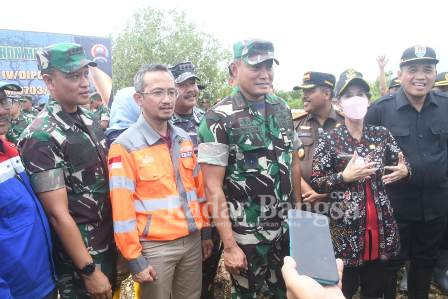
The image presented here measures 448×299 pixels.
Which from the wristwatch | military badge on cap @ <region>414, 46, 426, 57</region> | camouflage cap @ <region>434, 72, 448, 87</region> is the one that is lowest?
the wristwatch

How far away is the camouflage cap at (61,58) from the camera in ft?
7.01

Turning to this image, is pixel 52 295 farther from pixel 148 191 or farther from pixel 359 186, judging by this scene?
pixel 359 186

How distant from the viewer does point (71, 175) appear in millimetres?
2113

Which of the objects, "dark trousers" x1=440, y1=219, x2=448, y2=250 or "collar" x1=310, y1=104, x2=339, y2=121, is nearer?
"collar" x1=310, y1=104, x2=339, y2=121

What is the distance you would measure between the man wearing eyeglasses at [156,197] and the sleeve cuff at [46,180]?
31cm

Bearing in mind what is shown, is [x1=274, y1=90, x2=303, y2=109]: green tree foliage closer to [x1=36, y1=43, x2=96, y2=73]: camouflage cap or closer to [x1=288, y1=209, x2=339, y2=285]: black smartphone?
[x1=36, y1=43, x2=96, y2=73]: camouflage cap

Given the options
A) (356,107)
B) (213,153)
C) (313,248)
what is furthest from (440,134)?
(313,248)

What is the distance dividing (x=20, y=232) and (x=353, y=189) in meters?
2.11

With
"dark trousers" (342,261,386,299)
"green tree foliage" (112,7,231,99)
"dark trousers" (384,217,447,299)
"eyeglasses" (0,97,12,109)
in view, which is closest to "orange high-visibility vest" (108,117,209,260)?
"eyeglasses" (0,97,12,109)

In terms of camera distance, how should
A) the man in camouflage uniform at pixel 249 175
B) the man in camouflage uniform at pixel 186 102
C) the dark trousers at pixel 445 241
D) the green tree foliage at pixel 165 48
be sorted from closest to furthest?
the man in camouflage uniform at pixel 249 175
the man in camouflage uniform at pixel 186 102
the dark trousers at pixel 445 241
the green tree foliage at pixel 165 48

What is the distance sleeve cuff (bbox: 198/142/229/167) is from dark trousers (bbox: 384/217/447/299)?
1.66 m

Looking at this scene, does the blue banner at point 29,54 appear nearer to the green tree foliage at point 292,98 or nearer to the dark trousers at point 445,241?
the green tree foliage at point 292,98

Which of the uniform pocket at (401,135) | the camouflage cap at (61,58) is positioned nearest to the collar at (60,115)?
the camouflage cap at (61,58)

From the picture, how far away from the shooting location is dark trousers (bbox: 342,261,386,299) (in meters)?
2.67
